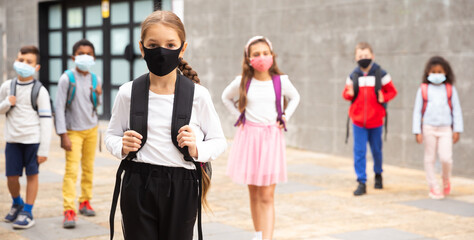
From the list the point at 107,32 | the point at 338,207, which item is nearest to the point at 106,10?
the point at 107,32

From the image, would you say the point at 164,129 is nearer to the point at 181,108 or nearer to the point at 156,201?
the point at 181,108

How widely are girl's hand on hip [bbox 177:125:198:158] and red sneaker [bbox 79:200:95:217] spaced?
4086mm

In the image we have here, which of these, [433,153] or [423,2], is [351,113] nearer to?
[433,153]

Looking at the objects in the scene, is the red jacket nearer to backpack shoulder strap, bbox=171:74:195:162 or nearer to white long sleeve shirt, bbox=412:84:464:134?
white long sleeve shirt, bbox=412:84:464:134

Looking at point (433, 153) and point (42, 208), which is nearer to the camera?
point (42, 208)

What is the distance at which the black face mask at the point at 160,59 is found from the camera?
3.48m

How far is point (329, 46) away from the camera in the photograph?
12.6m

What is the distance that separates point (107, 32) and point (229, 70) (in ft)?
19.8

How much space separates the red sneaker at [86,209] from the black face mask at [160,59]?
407 centimetres

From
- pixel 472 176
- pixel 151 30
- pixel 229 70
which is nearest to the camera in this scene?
pixel 151 30

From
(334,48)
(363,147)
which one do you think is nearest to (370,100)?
(363,147)

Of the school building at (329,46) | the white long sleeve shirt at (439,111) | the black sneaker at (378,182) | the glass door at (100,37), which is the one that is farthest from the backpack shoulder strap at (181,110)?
the glass door at (100,37)

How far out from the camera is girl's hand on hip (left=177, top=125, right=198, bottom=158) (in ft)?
11.2

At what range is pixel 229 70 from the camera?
15.0m
